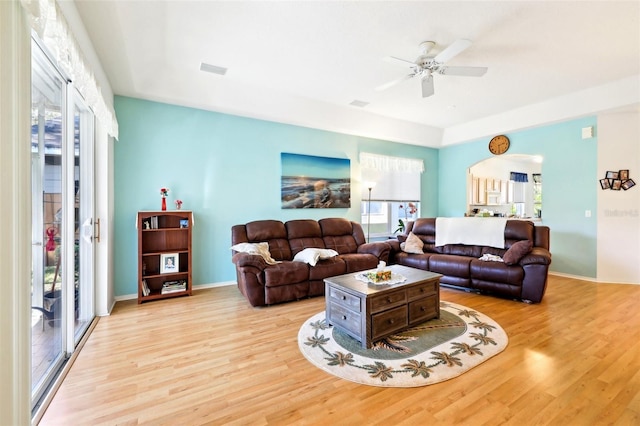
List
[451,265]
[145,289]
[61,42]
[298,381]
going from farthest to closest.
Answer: [451,265]
[145,289]
[298,381]
[61,42]

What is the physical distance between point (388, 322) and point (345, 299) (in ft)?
Answer: 1.41

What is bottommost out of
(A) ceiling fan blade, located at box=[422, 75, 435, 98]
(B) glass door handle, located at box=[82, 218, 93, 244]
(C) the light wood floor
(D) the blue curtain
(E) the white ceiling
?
(C) the light wood floor

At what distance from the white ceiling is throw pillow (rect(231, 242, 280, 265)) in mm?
1992

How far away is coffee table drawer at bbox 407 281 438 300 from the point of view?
9.12ft

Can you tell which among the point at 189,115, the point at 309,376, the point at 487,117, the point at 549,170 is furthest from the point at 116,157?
the point at 549,170

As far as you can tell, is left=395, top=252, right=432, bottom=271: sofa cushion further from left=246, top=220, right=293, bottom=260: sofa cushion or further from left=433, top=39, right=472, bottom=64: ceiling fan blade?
left=433, top=39, right=472, bottom=64: ceiling fan blade

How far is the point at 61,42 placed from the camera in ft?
5.68

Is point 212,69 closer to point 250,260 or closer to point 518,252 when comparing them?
point 250,260

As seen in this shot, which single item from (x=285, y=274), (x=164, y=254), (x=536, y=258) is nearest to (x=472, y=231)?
(x=536, y=258)

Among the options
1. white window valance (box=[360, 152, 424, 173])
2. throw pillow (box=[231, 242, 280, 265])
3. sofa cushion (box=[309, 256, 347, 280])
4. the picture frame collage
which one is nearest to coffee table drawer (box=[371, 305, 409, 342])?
sofa cushion (box=[309, 256, 347, 280])

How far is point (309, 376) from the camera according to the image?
2.05 metres

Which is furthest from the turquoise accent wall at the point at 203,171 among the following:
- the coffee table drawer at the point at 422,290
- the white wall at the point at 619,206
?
the white wall at the point at 619,206

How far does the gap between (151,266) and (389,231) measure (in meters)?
4.45

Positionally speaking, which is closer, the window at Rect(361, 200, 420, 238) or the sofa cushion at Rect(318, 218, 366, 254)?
the sofa cushion at Rect(318, 218, 366, 254)
